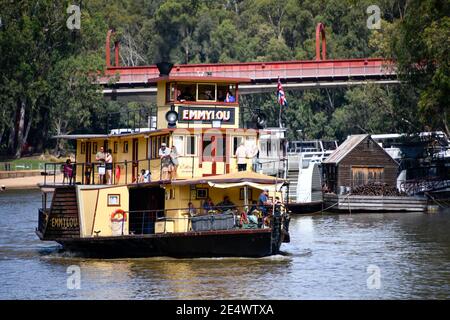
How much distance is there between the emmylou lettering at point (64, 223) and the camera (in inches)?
1844

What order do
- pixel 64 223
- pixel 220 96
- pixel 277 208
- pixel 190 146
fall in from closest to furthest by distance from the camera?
1. pixel 277 208
2. pixel 190 146
3. pixel 220 96
4. pixel 64 223

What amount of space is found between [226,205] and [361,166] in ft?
104

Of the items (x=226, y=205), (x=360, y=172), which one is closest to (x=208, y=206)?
(x=226, y=205)

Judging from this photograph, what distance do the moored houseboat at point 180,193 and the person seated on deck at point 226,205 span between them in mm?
37

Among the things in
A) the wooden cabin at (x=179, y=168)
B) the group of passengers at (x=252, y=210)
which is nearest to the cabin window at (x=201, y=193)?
the wooden cabin at (x=179, y=168)

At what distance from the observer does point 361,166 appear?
7519 centimetres

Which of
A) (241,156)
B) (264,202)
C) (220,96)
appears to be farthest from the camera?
(220,96)

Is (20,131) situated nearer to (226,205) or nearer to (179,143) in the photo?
(179,143)

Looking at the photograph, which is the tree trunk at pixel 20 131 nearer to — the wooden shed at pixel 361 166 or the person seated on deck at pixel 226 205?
the wooden shed at pixel 361 166

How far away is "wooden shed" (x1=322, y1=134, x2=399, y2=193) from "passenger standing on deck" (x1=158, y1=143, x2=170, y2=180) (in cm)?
3063

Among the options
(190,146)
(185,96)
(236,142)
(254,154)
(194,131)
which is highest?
(185,96)

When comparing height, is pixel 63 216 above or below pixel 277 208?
below

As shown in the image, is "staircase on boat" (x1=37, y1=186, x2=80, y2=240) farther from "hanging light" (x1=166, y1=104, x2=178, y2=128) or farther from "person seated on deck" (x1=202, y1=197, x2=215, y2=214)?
"person seated on deck" (x1=202, y1=197, x2=215, y2=214)
